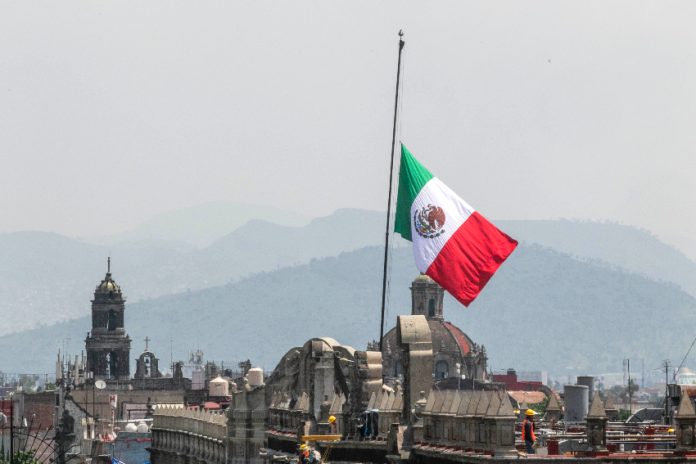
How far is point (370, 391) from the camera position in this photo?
5775 cm

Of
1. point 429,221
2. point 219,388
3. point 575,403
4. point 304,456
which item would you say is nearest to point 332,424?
point 429,221

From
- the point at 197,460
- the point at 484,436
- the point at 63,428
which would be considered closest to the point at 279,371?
the point at 197,460

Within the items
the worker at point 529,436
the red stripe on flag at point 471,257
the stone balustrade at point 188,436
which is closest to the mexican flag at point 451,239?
the red stripe on flag at point 471,257

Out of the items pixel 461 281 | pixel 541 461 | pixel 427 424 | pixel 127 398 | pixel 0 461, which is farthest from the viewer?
pixel 127 398

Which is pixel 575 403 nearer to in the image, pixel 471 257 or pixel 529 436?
pixel 471 257

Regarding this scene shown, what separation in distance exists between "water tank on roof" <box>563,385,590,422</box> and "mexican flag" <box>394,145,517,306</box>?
10536 mm

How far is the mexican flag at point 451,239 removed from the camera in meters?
52.4

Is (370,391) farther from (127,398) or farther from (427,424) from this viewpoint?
(127,398)

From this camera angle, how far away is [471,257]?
173 feet

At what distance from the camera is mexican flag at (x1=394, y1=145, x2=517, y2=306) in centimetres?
5244

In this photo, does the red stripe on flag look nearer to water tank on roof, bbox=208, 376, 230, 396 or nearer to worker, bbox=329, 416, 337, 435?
worker, bbox=329, 416, 337, 435

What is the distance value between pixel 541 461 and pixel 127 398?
462ft

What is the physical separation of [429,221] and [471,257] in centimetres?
200

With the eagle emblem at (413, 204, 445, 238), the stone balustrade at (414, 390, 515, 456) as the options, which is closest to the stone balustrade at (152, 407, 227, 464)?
the eagle emblem at (413, 204, 445, 238)
